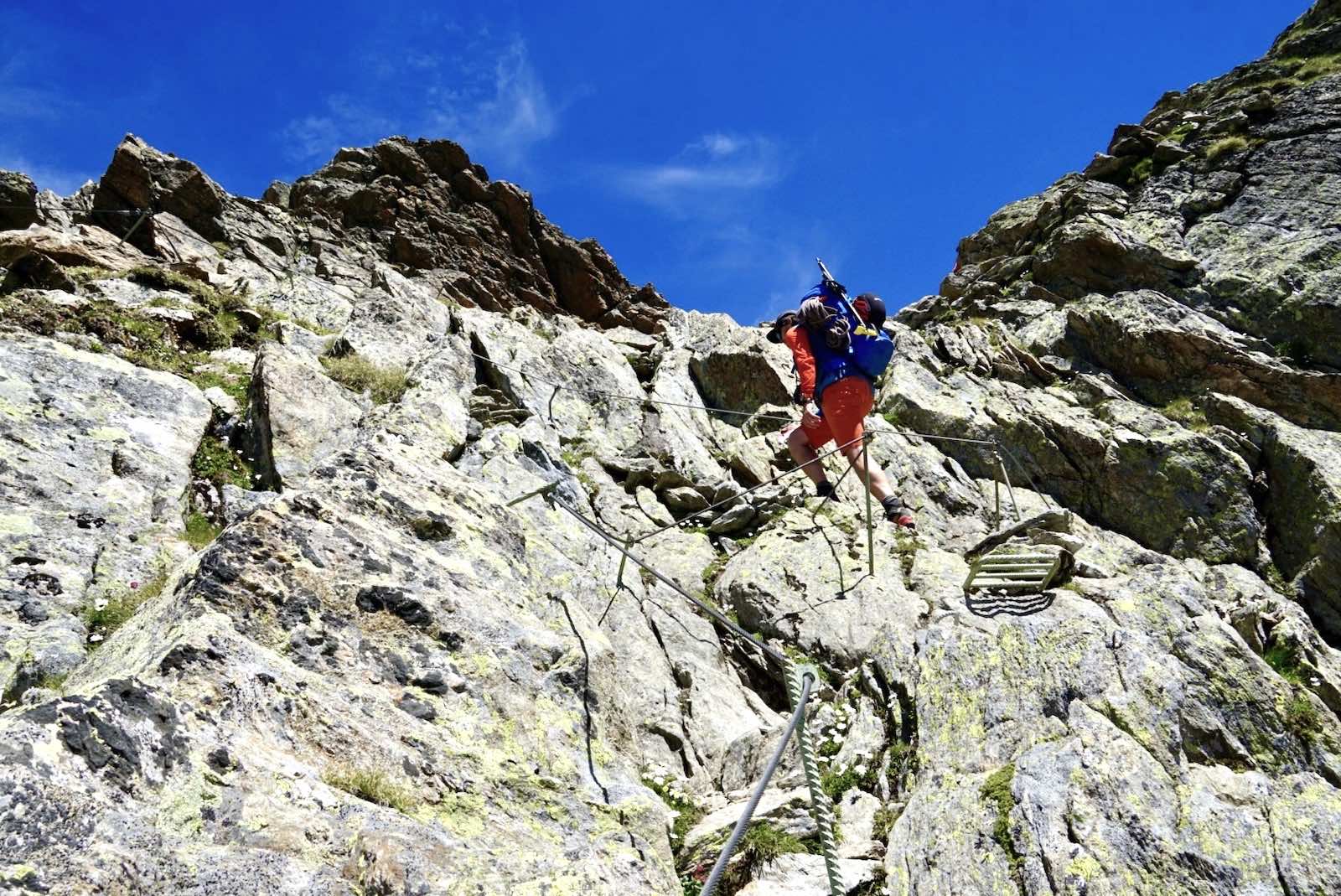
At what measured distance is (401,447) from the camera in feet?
29.1

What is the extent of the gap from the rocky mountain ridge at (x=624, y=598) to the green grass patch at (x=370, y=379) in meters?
0.07

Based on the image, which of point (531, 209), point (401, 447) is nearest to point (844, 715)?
point (401, 447)

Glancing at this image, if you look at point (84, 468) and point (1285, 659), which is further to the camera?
point (1285, 659)

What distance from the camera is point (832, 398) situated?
13.5 m

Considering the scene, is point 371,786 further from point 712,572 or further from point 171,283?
point 171,283

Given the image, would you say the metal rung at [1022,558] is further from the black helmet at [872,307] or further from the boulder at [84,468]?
the boulder at [84,468]

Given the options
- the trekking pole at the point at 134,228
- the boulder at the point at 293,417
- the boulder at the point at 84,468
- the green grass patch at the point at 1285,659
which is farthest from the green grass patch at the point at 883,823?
the trekking pole at the point at 134,228

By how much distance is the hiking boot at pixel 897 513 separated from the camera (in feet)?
44.5

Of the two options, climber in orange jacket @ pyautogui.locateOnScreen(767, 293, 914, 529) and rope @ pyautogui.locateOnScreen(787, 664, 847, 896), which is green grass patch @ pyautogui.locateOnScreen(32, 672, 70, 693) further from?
climber in orange jacket @ pyautogui.locateOnScreen(767, 293, 914, 529)

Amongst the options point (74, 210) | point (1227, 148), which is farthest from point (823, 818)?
point (74, 210)

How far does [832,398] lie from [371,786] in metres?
9.72

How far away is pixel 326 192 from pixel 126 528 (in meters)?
35.8

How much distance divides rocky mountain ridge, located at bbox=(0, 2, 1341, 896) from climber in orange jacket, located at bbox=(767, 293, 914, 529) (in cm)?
76

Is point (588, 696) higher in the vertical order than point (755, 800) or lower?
higher
